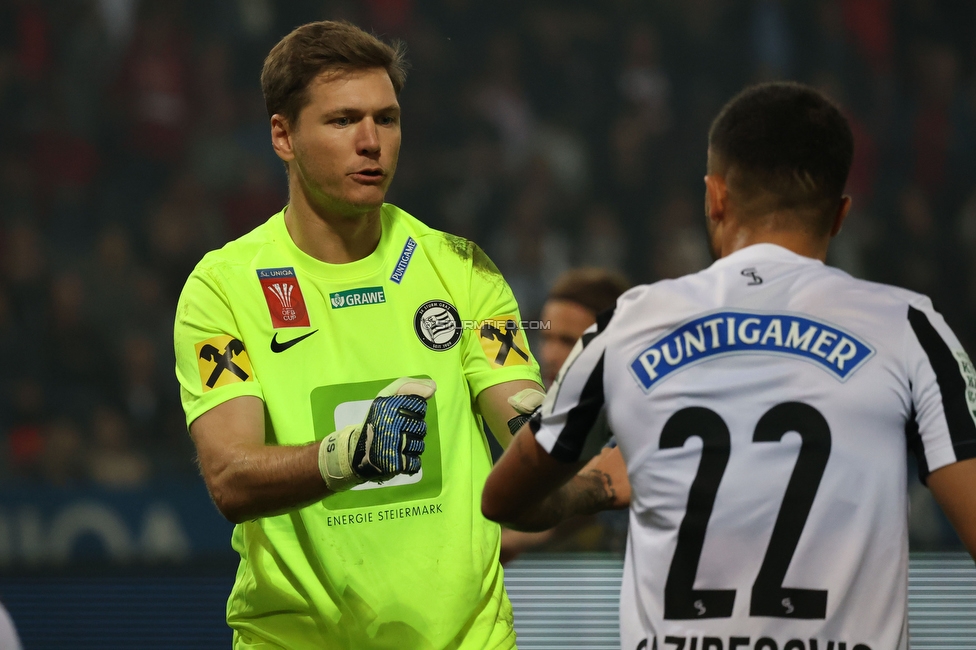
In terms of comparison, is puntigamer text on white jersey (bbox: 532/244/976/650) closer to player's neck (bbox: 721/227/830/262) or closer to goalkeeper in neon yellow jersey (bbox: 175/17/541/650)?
player's neck (bbox: 721/227/830/262)

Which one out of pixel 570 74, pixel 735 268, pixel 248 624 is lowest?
pixel 248 624

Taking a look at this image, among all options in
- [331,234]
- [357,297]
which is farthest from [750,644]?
[331,234]

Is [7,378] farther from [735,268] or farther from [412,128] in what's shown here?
[735,268]

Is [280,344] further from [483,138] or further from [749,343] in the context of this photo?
[483,138]

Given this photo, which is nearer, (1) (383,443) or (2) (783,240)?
(2) (783,240)

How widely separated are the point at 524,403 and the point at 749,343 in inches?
38.0

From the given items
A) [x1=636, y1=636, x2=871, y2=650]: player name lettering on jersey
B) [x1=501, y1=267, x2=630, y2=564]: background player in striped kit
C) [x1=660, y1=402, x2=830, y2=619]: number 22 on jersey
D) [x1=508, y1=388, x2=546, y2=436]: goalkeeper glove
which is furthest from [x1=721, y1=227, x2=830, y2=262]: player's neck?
[x1=501, y1=267, x2=630, y2=564]: background player in striped kit

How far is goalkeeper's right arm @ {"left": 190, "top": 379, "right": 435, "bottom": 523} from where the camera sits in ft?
8.54

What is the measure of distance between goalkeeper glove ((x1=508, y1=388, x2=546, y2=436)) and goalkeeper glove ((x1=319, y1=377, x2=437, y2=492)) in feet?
1.29

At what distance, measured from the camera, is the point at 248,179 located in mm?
9320

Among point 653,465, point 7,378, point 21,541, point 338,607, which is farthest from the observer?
point 7,378

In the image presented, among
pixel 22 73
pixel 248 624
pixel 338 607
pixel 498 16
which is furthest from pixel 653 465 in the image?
pixel 22 73

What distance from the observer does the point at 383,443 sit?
2.59 metres

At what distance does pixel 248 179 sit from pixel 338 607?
6.78 meters
